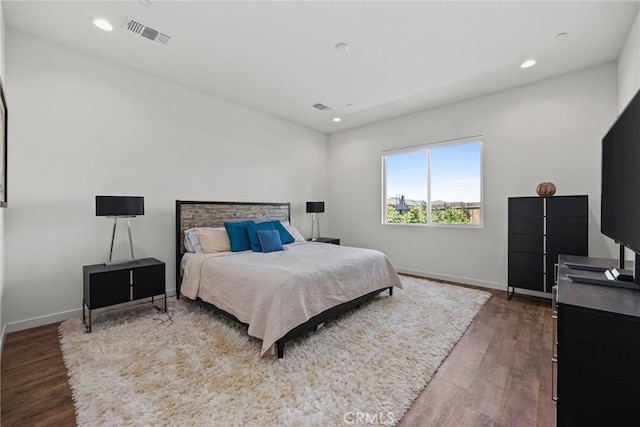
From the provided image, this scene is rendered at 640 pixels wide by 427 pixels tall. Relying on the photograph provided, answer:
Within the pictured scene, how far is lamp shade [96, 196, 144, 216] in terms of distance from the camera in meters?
2.79

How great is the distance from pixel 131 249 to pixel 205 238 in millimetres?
822

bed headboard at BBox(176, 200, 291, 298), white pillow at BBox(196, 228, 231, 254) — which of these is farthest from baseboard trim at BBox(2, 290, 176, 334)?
white pillow at BBox(196, 228, 231, 254)

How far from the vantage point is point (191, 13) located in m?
2.40

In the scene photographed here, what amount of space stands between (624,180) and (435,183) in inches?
128

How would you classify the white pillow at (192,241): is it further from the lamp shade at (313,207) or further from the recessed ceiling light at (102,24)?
the recessed ceiling light at (102,24)

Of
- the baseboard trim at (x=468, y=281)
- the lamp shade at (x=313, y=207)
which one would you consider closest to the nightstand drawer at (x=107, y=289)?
the lamp shade at (x=313, y=207)

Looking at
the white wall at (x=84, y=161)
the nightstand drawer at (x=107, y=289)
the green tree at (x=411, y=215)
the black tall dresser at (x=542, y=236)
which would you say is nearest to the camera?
the nightstand drawer at (x=107, y=289)

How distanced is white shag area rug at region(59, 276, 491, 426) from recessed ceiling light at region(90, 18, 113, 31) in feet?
9.49

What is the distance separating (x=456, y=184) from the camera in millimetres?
4504

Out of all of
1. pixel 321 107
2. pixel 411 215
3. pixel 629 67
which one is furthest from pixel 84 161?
pixel 629 67

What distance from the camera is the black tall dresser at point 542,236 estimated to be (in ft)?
10.3

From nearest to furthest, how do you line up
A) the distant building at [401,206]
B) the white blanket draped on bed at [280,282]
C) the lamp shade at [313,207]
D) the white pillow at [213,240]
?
1. the white blanket draped on bed at [280,282]
2. the white pillow at [213,240]
3. the distant building at [401,206]
4. the lamp shade at [313,207]

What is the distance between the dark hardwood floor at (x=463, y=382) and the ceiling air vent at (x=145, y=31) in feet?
9.67

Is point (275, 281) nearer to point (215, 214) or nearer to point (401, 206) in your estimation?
point (215, 214)
